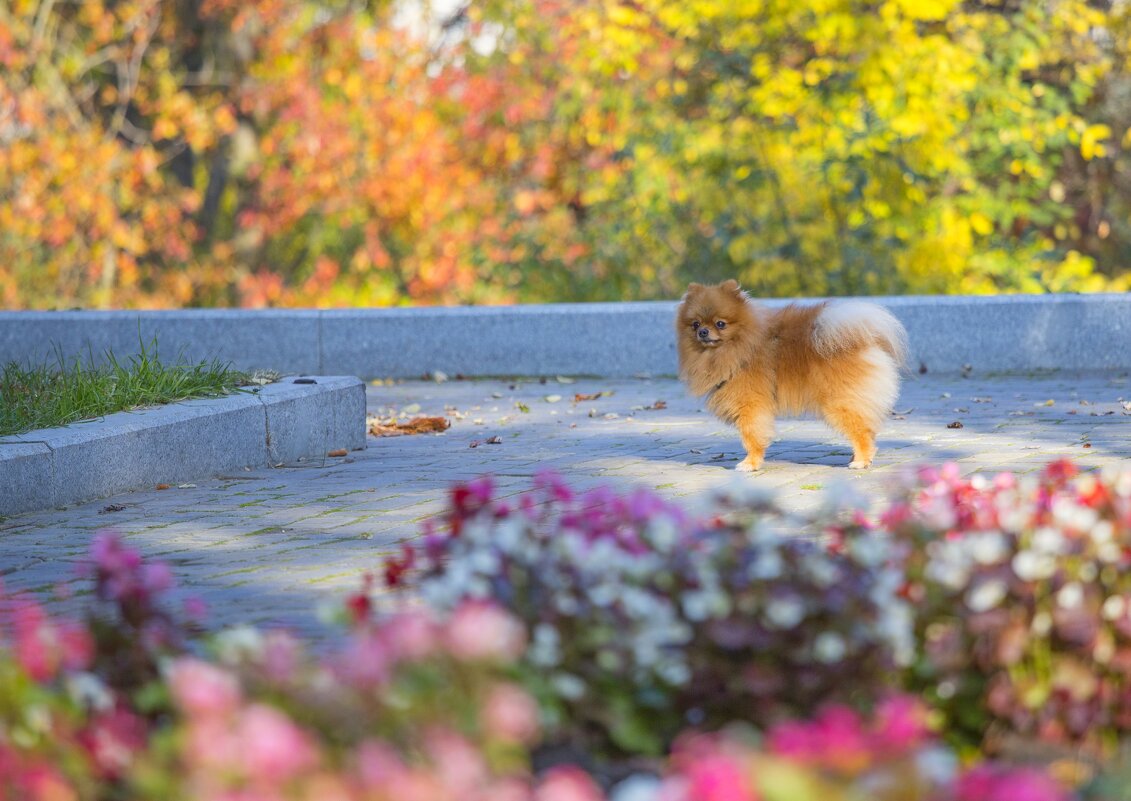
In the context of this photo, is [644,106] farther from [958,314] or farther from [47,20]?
[47,20]

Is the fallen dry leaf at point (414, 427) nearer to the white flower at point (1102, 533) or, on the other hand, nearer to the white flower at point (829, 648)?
the white flower at point (1102, 533)

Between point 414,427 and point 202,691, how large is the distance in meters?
6.38

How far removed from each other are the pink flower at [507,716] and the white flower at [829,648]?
717 mm

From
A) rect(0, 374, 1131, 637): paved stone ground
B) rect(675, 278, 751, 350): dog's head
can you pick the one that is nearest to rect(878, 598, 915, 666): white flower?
rect(0, 374, 1131, 637): paved stone ground

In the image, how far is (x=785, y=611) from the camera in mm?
2939

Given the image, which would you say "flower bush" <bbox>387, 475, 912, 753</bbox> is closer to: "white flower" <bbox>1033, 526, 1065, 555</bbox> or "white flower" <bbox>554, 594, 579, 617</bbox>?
"white flower" <bbox>554, 594, 579, 617</bbox>

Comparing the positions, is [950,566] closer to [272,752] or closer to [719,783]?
[719,783]

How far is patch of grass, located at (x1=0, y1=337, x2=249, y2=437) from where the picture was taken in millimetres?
6723

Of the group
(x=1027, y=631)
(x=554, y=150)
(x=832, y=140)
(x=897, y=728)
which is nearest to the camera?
(x=897, y=728)

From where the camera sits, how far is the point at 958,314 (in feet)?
35.2

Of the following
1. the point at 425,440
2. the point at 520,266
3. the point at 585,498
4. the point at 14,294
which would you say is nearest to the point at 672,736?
the point at 585,498

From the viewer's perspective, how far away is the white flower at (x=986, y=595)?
2986 mm

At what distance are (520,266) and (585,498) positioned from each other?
962 cm

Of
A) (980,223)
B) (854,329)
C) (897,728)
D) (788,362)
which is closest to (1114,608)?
(897,728)
